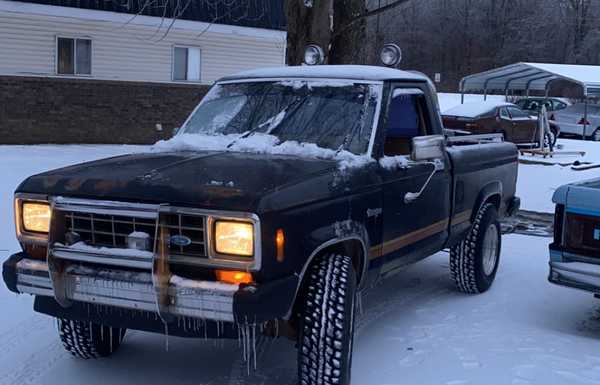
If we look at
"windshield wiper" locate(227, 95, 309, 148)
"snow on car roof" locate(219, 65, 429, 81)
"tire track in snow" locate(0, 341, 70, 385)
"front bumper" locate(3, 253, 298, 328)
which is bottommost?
"tire track in snow" locate(0, 341, 70, 385)

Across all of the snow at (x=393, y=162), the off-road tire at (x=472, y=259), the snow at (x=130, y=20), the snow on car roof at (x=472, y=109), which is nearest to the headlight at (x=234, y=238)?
the snow at (x=393, y=162)

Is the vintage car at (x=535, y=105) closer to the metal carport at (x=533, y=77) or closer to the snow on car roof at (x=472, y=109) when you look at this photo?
the metal carport at (x=533, y=77)

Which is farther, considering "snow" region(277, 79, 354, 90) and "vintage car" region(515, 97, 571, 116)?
"vintage car" region(515, 97, 571, 116)

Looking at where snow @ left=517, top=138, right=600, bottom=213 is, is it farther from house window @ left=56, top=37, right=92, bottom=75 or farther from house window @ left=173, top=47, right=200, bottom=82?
house window @ left=56, top=37, right=92, bottom=75

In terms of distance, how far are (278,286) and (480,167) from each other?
3.42 m

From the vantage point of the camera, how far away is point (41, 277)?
408cm

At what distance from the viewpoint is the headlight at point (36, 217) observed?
420 centimetres

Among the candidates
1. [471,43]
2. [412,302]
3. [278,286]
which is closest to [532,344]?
[412,302]

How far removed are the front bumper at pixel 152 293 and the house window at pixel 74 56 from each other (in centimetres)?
1469

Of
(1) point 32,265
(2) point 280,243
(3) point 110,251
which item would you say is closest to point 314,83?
(2) point 280,243

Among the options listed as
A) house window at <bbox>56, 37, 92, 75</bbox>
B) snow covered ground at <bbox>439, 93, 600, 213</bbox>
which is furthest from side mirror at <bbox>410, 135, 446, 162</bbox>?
house window at <bbox>56, 37, 92, 75</bbox>

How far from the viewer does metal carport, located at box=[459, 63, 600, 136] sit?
22281 mm

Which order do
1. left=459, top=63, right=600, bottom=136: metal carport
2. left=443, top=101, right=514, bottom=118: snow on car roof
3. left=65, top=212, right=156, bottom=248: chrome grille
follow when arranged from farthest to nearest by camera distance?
1. left=459, top=63, right=600, bottom=136: metal carport
2. left=443, top=101, right=514, bottom=118: snow on car roof
3. left=65, top=212, right=156, bottom=248: chrome grille

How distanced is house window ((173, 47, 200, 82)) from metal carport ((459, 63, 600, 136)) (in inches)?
374
